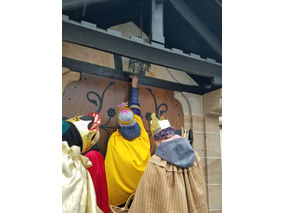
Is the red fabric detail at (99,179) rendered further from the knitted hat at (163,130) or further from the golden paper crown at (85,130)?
the knitted hat at (163,130)

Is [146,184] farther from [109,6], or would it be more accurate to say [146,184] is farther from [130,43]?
[109,6]

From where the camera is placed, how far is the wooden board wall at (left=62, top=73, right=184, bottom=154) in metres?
2.17

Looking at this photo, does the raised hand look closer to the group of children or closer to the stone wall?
the group of children

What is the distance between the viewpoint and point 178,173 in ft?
5.18

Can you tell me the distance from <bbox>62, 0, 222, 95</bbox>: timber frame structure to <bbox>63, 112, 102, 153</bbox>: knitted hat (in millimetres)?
534

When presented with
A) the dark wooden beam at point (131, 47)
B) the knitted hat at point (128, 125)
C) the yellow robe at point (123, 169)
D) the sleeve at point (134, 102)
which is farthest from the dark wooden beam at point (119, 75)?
the yellow robe at point (123, 169)

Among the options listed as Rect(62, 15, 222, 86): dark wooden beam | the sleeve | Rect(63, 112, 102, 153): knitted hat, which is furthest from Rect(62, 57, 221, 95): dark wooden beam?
Rect(63, 112, 102, 153): knitted hat

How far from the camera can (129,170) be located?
6.53ft

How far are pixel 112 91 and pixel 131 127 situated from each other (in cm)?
55

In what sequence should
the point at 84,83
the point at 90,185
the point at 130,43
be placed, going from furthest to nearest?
the point at 84,83, the point at 130,43, the point at 90,185

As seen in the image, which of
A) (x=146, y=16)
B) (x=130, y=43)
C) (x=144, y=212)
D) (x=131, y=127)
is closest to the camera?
(x=144, y=212)

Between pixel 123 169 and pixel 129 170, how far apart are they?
0.18 ft

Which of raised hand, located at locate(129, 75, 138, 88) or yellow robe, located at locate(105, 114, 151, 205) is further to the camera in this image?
raised hand, located at locate(129, 75, 138, 88)
